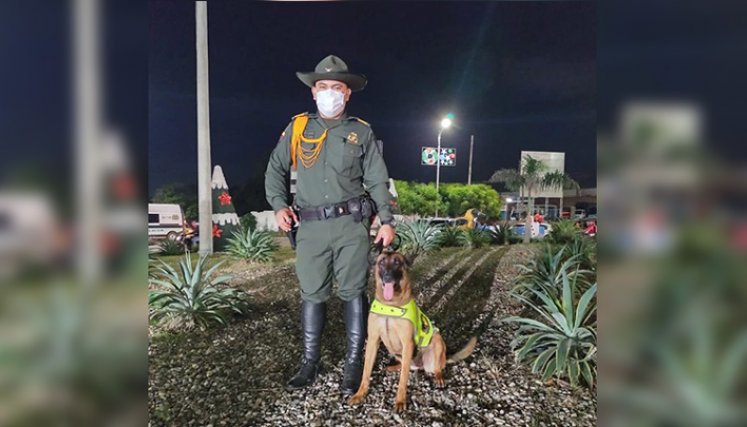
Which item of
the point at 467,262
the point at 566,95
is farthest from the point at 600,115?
the point at 467,262

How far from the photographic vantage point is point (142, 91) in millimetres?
1615

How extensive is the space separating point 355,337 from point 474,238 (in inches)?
61.2

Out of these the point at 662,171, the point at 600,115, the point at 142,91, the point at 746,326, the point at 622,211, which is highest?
the point at 142,91

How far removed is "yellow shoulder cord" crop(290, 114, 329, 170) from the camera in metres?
2.71

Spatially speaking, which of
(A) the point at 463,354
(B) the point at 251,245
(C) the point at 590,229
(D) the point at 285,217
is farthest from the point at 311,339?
(C) the point at 590,229

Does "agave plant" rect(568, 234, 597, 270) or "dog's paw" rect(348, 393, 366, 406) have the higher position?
"agave plant" rect(568, 234, 597, 270)

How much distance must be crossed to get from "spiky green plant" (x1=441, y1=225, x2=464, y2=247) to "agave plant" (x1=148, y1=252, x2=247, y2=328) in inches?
76.6

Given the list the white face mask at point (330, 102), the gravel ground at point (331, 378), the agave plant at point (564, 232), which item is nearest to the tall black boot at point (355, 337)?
the gravel ground at point (331, 378)

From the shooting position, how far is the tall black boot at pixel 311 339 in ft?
9.49

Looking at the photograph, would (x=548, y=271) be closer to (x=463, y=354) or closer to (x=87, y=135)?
(x=463, y=354)

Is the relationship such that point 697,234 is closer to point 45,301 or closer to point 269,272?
point 45,301

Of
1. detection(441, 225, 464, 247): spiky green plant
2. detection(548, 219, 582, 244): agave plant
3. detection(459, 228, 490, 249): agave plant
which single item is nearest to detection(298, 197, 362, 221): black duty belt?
detection(441, 225, 464, 247): spiky green plant

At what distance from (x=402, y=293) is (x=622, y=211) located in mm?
1445

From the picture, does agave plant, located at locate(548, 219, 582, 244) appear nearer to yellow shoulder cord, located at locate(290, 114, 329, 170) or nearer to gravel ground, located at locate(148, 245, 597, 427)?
gravel ground, located at locate(148, 245, 597, 427)
